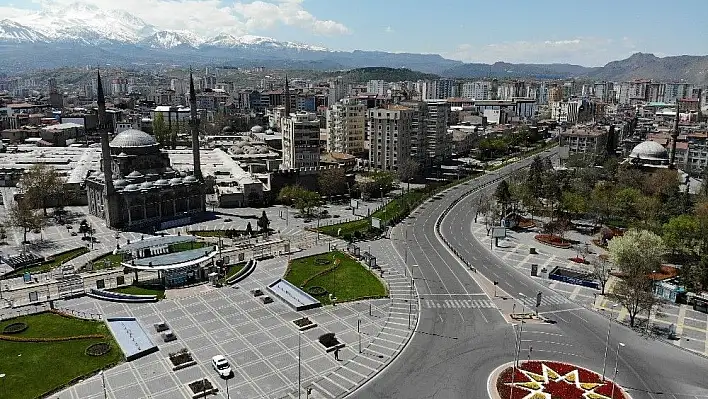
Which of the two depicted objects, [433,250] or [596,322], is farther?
[433,250]

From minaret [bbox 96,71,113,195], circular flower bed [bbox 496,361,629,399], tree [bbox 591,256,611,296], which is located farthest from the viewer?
minaret [bbox 96,71,113,195]

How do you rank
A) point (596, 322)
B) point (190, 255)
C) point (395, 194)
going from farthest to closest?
point (395, 194) < point (190, 255) < point (596, 322)

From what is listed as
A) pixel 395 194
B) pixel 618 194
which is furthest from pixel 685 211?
pixel 395 194

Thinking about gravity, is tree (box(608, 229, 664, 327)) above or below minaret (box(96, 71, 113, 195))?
below

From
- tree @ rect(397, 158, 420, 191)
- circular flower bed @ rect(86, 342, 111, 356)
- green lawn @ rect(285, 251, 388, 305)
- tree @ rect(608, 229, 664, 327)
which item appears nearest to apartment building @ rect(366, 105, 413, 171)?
tree @ rect(397, 158, 420, 191)

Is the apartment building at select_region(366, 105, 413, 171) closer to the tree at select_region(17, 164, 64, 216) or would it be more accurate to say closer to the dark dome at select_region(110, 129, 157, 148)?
the dark dome at select_region(110, 129, 157, 148)

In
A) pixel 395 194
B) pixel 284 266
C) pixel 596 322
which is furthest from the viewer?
pixel 395 194

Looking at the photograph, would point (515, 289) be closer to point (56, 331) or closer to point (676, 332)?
point (676, 332)

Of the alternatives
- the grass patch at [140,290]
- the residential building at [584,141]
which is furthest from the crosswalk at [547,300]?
the residential building at [584,141]
